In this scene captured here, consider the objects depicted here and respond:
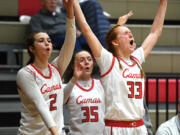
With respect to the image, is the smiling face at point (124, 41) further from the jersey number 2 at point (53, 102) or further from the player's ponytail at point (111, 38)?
the jersey number 2 at point (53, 102)

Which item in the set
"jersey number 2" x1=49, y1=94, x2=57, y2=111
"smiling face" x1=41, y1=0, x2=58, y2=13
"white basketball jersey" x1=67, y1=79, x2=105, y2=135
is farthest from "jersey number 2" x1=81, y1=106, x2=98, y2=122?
"smiling face" x1=41, y1=0, x2=58, y2=13

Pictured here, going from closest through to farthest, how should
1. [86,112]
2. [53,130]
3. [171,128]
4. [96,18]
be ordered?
[53,130]
[86,112]
[171,128]
[96,18]

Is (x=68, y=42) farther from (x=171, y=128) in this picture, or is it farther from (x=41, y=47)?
(x=171, y=128)

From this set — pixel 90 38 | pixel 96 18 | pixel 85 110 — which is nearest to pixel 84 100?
pixel 85 110

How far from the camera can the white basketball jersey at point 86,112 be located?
160 inches

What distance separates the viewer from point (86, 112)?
4082mm

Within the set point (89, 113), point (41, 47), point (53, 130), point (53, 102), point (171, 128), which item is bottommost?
point (171, 128)

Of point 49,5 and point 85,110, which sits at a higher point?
point 49,5

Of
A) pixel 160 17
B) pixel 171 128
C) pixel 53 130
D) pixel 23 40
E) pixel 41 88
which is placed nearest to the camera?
pixel 53 130

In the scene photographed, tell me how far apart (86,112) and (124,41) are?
1015mm

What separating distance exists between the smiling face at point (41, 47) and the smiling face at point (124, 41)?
510 millimetres

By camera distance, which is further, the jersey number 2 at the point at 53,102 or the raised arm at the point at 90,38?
the jersey number 2 at the point at 53,102

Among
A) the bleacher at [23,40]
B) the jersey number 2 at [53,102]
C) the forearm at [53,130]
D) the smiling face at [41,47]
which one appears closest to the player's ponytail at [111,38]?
the smiling face at [41,47]

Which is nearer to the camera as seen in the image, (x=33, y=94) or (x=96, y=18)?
(x=33, y=94)
